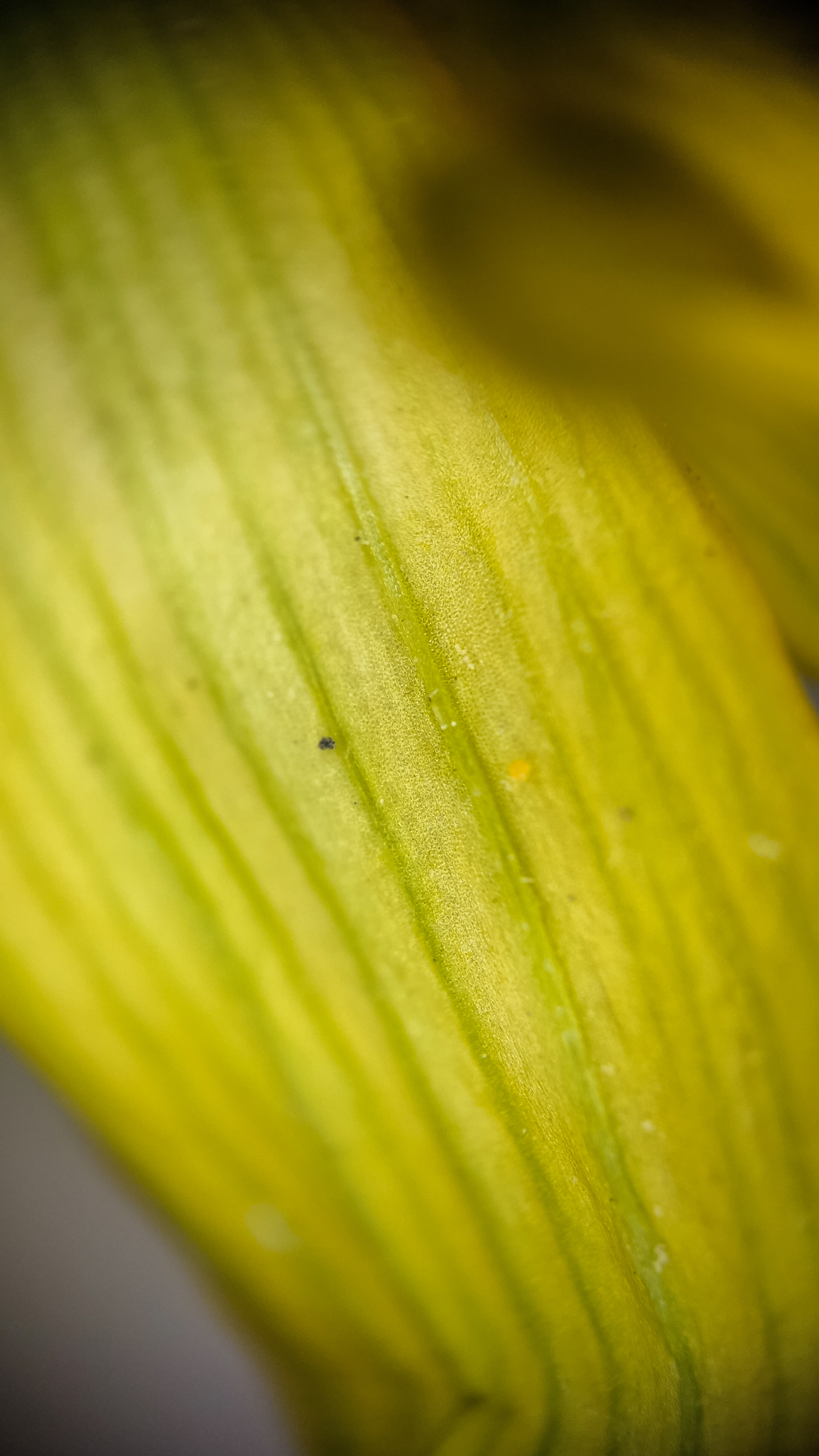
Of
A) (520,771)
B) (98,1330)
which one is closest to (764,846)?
(520,771)

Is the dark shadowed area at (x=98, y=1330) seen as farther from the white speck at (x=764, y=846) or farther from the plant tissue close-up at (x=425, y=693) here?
the white speck at (x=764, y=846)

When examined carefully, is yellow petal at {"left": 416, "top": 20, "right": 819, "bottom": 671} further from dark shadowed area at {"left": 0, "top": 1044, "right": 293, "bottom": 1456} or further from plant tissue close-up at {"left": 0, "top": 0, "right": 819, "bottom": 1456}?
dark shadowed area at {"left": 0, "top": 1044, "right": 293, "bottom": 1456}

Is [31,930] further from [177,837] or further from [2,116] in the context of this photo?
[2,116]

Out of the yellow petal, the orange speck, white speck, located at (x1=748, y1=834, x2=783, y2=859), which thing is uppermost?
the yellow petal

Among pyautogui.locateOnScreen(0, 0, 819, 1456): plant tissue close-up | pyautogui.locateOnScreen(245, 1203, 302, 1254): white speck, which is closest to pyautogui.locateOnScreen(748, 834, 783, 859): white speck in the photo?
pyautogui.locateOnScreen(0, 0, 819, 1456): plant tissue close-up

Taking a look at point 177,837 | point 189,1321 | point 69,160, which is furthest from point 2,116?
point 189,1321

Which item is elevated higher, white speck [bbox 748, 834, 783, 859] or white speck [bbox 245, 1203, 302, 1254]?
white speck [bbox 748, 834, 783, 859]

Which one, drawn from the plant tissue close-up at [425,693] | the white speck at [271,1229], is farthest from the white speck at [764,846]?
the white speck at [271,1229]
